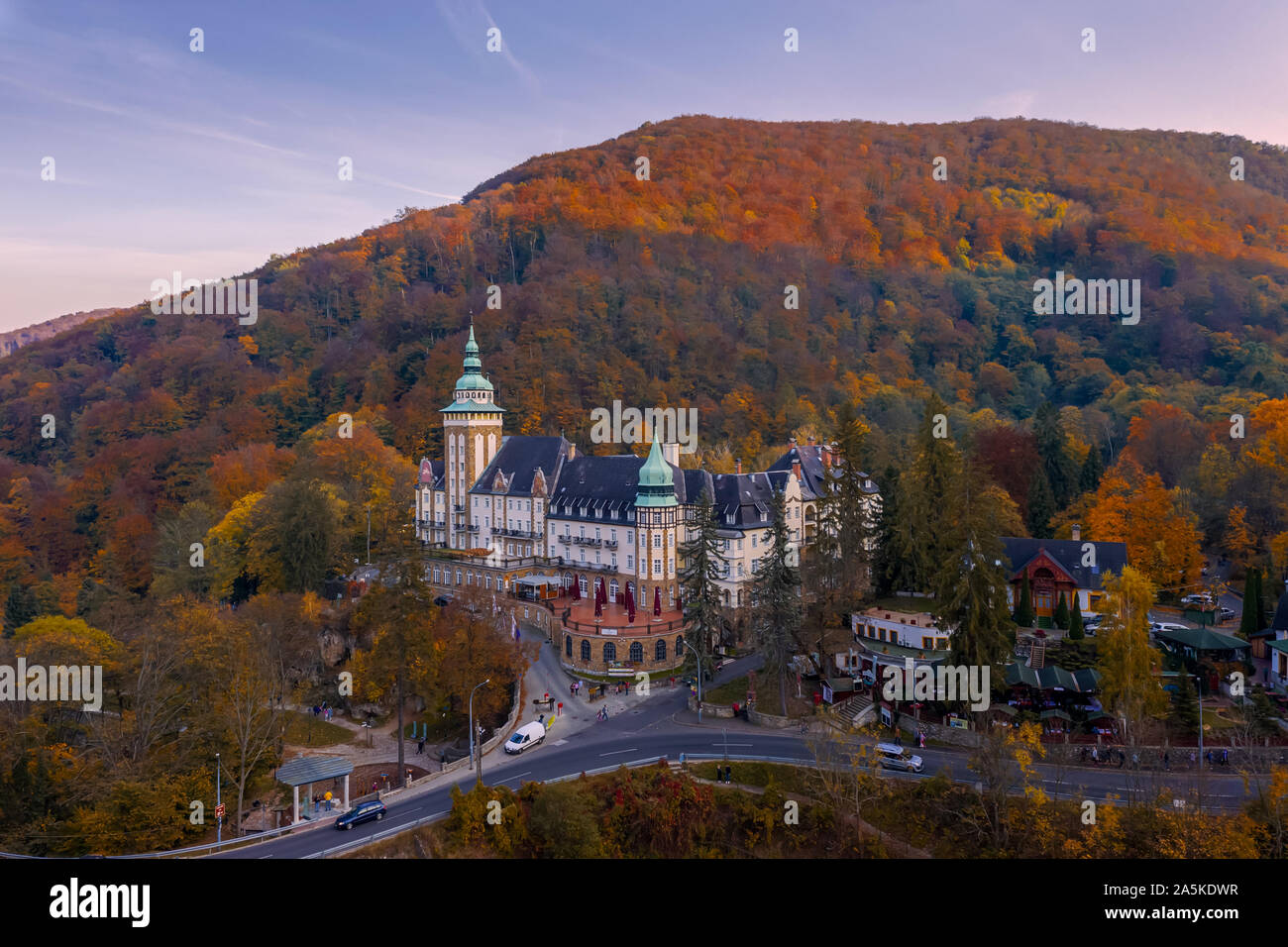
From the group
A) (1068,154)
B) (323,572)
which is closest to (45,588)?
(323,572)

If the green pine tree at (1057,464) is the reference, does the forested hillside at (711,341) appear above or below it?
above

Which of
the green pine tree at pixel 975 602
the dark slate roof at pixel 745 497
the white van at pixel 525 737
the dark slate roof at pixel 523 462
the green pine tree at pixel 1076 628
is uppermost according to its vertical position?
the dark slate roof at pixel 523 462

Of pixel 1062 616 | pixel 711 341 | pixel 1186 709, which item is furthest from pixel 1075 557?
pixel 711 341

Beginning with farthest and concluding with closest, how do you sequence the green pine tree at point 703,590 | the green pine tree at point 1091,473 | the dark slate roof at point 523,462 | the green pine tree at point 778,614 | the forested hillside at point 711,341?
the forested hillside at point 711,341 → the green pine tree at point 1091,473 → the dark slate roof at point 523,462 → the green pine tree at point 703,590 → the green pine tree at point 778,614

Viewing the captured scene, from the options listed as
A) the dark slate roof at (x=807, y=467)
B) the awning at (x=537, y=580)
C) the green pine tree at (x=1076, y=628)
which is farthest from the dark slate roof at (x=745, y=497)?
the green pine tree at (x=1076, y=628)

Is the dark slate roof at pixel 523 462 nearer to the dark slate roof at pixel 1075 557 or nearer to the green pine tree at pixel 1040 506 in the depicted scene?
the dark slate roof at pixel 1075 557

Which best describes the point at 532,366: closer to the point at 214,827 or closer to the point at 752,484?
the point at 752,484
